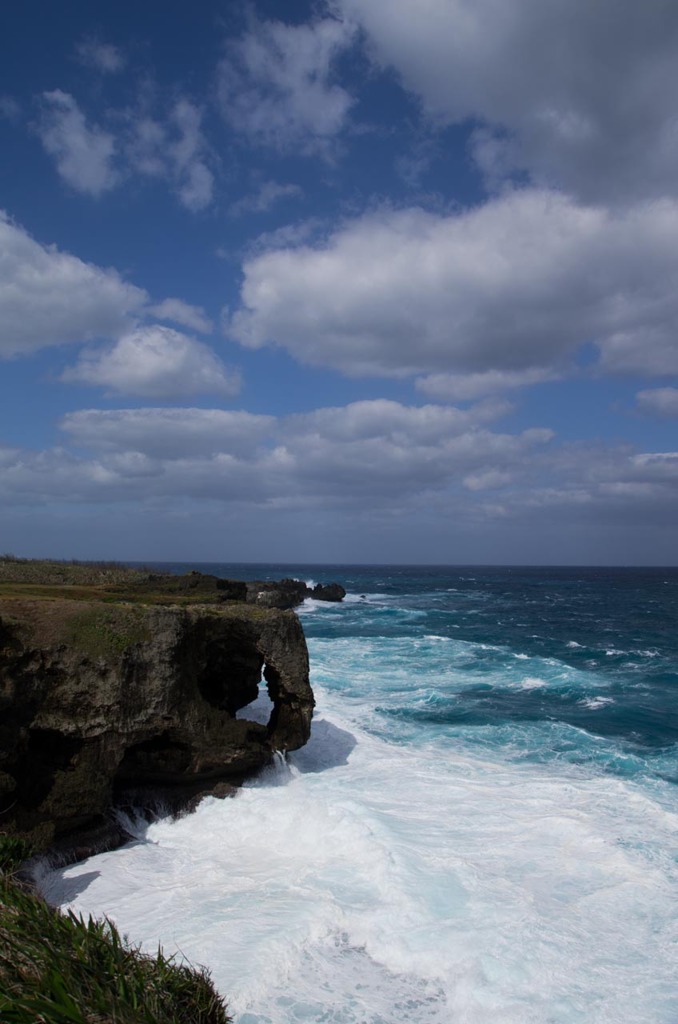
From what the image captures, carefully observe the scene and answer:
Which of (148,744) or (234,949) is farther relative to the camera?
(148,744)

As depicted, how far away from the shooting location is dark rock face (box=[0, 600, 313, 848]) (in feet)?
41.2

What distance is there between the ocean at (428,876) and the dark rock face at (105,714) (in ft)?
3.15

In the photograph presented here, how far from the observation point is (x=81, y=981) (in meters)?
5.56

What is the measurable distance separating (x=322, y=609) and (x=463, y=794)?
175ft

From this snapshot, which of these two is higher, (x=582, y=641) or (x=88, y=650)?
(x=88, y=650)

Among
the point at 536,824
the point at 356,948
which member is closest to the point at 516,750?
the point at 536,824

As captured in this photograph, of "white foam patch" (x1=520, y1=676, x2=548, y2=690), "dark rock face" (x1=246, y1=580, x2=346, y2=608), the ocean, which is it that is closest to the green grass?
the ocean

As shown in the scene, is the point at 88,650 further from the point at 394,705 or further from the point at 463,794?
the point at 394,705

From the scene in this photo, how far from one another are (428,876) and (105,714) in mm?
7124

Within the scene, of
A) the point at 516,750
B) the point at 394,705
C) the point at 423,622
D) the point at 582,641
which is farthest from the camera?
the point at 423,622

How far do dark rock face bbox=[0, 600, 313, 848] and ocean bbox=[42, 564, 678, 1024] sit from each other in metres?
0.96

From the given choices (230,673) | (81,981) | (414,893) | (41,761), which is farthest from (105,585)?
(81,981)

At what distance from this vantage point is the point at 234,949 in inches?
378

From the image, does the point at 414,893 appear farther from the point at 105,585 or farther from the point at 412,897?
the point at 105,585
